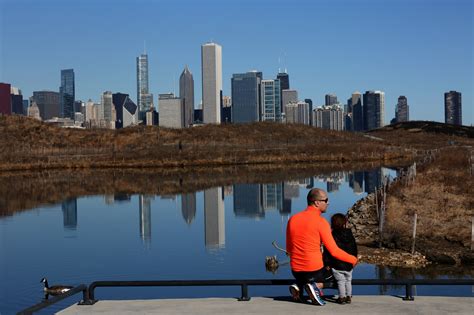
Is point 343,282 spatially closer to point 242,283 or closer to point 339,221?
point 339,221

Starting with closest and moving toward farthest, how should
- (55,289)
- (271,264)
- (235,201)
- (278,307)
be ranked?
(278,307), (55,289), (271,264), (235,201)

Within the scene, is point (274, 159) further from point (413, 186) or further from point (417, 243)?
point (417, 243)

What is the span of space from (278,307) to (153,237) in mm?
23079

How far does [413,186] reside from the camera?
44.8 metres

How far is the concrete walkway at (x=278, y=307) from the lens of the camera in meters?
10.4

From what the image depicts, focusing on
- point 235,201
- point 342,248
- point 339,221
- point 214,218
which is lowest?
point 214,218

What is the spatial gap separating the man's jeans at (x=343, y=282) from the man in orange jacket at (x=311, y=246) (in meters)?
0.24

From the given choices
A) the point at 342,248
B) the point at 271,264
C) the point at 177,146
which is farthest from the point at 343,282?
the point at 177,146

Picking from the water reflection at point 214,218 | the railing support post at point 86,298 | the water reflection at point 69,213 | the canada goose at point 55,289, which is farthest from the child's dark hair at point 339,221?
the water reflection at point 69,213

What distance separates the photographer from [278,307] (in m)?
10.9

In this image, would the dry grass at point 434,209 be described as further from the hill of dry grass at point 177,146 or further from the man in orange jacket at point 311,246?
the hill of dry grass at point 177,146

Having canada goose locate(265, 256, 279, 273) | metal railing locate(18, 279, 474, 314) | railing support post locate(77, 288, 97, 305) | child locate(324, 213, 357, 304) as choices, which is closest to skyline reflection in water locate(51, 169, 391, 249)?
canada goose locate(265, 256, 279, 273)

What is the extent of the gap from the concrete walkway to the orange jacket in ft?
2.32

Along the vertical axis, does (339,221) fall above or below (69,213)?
above
